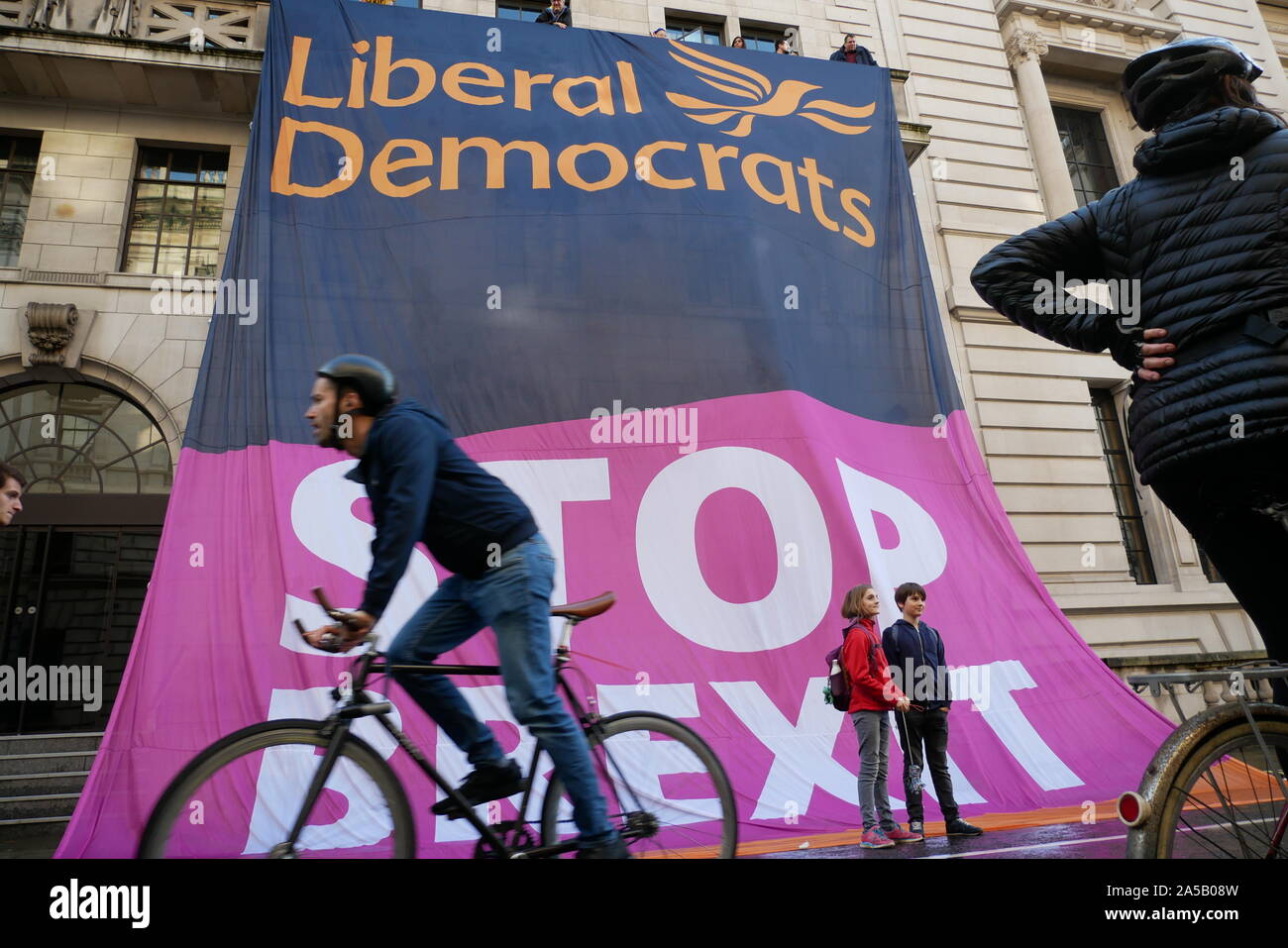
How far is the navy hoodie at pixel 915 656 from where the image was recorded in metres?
5.77

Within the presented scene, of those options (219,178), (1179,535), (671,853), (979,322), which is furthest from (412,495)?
(1179,535)

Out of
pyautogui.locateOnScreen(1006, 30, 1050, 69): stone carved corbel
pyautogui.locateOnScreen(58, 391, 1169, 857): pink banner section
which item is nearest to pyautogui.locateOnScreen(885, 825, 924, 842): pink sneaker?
pyautogui.locateOnScreen(58, 391, 1169, 857): pink banner section

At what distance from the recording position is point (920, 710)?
571 cm

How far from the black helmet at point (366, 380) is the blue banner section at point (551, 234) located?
12.8 feet

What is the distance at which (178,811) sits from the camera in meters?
2.17

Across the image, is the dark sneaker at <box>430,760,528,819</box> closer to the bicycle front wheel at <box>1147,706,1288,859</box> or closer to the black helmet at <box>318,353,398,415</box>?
the black helmet at <box>318,353,398,415</box>

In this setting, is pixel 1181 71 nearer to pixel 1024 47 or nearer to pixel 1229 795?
pixel 1229 795

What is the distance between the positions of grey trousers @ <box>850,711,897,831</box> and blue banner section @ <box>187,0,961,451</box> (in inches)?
135

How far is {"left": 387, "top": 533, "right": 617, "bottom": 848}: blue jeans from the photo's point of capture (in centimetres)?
266

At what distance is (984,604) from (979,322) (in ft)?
20.6

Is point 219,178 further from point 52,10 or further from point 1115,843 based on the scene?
point 1115,843

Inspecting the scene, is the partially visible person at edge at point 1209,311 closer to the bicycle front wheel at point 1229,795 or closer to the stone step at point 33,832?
the bicycle front wheel at point 1229,795

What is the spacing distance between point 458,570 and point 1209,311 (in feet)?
8.34

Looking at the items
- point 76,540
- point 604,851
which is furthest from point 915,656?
point 76,540
